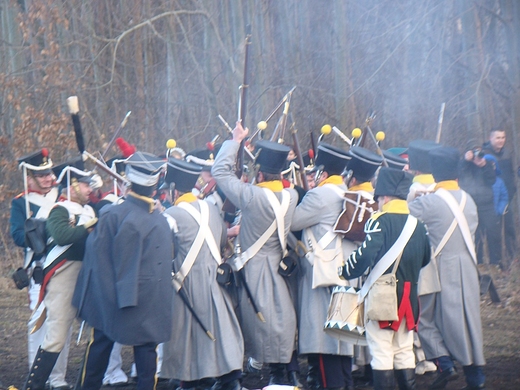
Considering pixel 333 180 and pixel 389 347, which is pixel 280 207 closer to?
pixel 333 180

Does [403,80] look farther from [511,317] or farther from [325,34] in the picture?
[511,317]

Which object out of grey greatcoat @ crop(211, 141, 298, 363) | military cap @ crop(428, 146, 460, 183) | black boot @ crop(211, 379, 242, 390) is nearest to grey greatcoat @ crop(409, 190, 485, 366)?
military cap @ crop(428, 146, 460, 183)

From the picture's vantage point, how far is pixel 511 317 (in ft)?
29.7

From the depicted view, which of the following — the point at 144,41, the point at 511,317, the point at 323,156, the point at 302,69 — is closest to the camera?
the point at 323,156

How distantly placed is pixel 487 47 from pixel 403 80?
1.49 m

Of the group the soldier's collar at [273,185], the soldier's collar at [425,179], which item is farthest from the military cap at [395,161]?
the soldier's collar at [273,185]

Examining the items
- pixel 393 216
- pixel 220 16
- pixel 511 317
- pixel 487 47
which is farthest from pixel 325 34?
pixel 393 216

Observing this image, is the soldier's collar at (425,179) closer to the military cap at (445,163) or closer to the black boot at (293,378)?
the military cap at (445,163)

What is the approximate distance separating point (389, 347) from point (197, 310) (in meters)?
1.47

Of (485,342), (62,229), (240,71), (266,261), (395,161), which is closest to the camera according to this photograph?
(62,229)

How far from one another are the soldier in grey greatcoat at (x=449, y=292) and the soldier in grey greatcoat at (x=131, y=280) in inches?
83.5

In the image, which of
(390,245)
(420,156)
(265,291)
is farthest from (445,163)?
(265,291)

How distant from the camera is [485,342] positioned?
816cm

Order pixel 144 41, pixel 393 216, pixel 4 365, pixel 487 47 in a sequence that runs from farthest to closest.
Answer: pixel 144 41 < pixel 487 47 < pixel 4 365 < pixel 393 216
